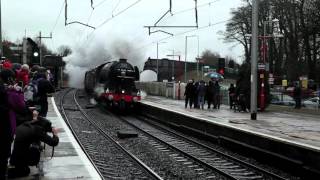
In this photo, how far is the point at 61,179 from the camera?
9398 millimetres

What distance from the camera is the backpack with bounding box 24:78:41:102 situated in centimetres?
1253

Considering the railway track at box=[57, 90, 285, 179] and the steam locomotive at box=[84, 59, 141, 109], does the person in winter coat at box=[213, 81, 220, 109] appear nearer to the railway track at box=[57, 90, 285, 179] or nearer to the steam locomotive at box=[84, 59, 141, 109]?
the steam locomotive at box=[84, 59, 141, 109]

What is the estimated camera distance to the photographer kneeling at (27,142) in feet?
28.1

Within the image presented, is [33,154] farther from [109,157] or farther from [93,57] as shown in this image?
[93,57]

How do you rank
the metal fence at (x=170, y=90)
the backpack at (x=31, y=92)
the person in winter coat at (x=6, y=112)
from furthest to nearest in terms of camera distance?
the metal fence at (x=170, y=90)
the backpack at (x=31, y=92)
the person in winter coat at (x=6, y=112)

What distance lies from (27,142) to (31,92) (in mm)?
4479

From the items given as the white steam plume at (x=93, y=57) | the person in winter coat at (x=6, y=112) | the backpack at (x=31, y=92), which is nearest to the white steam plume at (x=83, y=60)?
the white steam plume at (x=93, y=57)

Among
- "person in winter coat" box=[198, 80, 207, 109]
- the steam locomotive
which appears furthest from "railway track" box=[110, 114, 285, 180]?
the steam locomotive

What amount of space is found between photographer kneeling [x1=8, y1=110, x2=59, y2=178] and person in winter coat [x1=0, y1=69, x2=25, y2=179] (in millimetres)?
1067

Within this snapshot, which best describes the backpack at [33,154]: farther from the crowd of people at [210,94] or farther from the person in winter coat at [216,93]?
the person in winter coat at [216,93]

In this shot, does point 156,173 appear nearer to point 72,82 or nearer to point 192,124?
point 192,124

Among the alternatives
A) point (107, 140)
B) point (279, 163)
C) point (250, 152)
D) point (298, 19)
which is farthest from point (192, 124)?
point (298, 19)

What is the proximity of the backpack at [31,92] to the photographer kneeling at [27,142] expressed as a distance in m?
3.63

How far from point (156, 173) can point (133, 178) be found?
0.89 m
